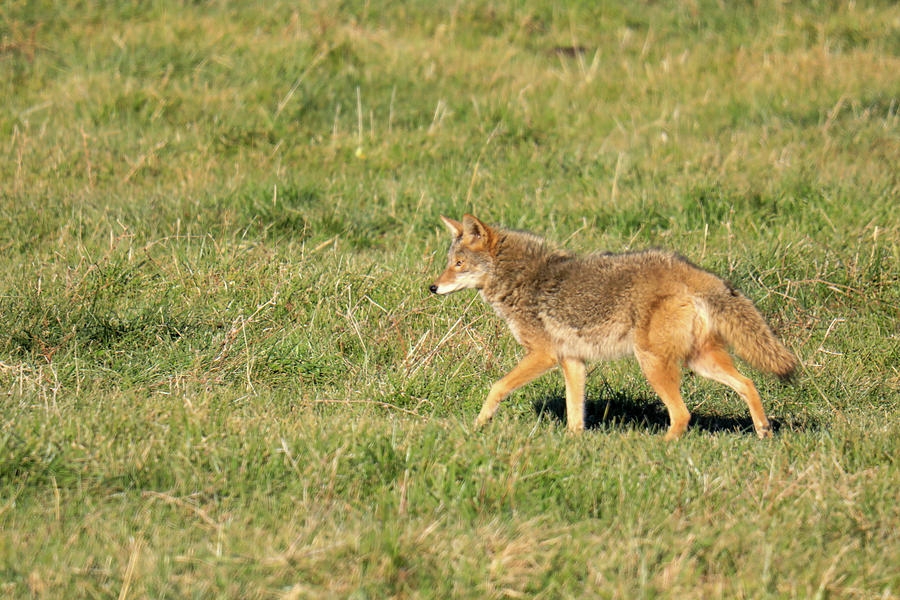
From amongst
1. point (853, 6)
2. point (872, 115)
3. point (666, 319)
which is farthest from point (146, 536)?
point (853, 6)

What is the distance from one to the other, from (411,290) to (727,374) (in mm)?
2425

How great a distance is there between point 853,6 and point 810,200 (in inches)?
244

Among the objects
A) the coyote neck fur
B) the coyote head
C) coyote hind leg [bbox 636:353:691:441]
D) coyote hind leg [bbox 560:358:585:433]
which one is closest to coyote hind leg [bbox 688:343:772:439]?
coyote hind leg [bbox 636:353:691:441]

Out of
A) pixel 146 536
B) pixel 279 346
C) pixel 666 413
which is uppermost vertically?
pixel 146 536

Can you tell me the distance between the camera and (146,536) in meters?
3.85

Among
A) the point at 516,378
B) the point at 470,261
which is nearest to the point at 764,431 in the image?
the point at 516,378

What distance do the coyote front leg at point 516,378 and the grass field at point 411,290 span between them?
26cm

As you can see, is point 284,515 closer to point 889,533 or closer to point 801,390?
point 889,533

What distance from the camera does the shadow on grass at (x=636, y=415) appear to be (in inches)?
237

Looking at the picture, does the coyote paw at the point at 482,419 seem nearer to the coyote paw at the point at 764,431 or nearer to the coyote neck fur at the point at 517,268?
the coyote neck fur at the point at 517,268

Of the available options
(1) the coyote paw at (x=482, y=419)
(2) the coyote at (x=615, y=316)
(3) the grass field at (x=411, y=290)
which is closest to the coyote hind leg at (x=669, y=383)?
(2) the coyote at (x=615, y=316)

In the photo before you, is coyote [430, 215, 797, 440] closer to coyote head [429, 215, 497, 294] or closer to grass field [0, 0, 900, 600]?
coyote head [429, 215, 497, 294]

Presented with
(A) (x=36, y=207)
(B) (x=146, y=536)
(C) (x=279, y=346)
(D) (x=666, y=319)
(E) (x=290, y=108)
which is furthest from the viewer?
(E) (x=290, y=108)

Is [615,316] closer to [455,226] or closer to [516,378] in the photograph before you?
[516,378]
